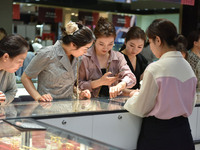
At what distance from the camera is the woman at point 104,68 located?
3305mm

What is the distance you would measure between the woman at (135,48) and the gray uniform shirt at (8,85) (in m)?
1.30

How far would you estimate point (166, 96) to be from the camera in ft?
8.24

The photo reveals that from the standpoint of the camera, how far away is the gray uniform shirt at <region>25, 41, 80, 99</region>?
307 cm

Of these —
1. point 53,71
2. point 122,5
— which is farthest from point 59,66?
point 122,5

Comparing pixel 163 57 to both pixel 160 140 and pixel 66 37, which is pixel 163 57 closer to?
pixel 160 140

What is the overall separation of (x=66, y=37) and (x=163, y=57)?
2.94ft

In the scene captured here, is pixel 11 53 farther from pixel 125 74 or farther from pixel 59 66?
pixel 125 74

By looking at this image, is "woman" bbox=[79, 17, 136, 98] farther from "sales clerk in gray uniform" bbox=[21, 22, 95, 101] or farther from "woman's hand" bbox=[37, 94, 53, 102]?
"woman's hand" bbox=[37, 94, 53, 102]

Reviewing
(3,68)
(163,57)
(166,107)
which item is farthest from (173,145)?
(3,68)

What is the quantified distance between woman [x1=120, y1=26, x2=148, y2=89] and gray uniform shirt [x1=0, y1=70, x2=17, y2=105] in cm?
130

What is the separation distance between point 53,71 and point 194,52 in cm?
210

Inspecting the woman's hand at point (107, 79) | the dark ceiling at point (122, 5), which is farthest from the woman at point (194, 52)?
the dark ceiling at point (122, 5)

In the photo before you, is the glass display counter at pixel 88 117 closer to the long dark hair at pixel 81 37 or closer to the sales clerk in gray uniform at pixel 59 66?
the sales clerk in gray uniform at pixel 59 66

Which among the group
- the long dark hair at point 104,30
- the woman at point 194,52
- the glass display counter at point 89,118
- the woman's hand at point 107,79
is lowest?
the glass display counter at point 89,118
